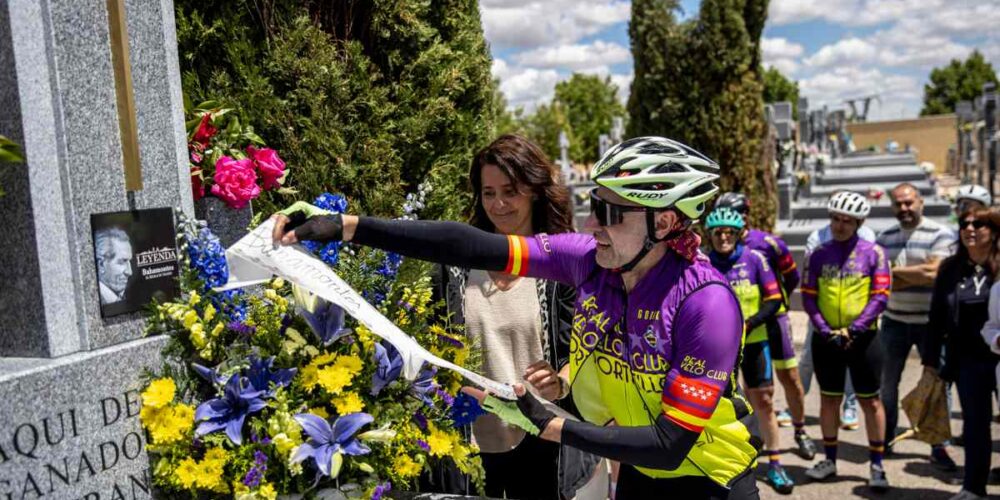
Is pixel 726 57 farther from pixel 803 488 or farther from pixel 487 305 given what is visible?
pixel 487 305

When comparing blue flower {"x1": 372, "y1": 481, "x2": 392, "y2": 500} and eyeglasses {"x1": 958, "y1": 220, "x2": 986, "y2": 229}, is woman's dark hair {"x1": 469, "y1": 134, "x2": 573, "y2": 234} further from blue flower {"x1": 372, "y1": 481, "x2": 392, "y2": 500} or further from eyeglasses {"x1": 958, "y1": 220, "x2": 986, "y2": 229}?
eyeglasses {"x1": 958, "y1": 220, "x2": 986, "y2": 229}

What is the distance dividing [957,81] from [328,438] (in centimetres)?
10330

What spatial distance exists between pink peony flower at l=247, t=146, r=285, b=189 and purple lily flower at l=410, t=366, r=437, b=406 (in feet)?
3.56

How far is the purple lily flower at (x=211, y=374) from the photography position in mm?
2213

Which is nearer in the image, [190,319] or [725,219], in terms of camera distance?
[190,319]

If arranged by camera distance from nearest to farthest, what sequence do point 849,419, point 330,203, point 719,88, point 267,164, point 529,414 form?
point 529,414
point 330,203
point 267,164
point 849,419
point 719,88

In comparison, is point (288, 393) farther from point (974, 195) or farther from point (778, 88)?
point (778, 88)

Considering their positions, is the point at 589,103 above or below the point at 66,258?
above

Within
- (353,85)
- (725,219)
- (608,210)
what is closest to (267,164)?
(353,85)

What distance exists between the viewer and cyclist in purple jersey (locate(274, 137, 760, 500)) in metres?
2.08

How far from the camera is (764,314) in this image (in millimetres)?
5883

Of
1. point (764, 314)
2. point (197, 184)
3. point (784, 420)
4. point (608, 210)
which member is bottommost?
point (784, 420)

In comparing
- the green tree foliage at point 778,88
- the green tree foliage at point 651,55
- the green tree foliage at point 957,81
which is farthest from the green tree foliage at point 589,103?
the green tree foliage at point 651,55

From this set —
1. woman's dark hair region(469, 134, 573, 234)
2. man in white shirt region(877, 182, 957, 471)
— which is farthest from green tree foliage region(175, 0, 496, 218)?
man in white shirt region(877, 182, 957, 471)
